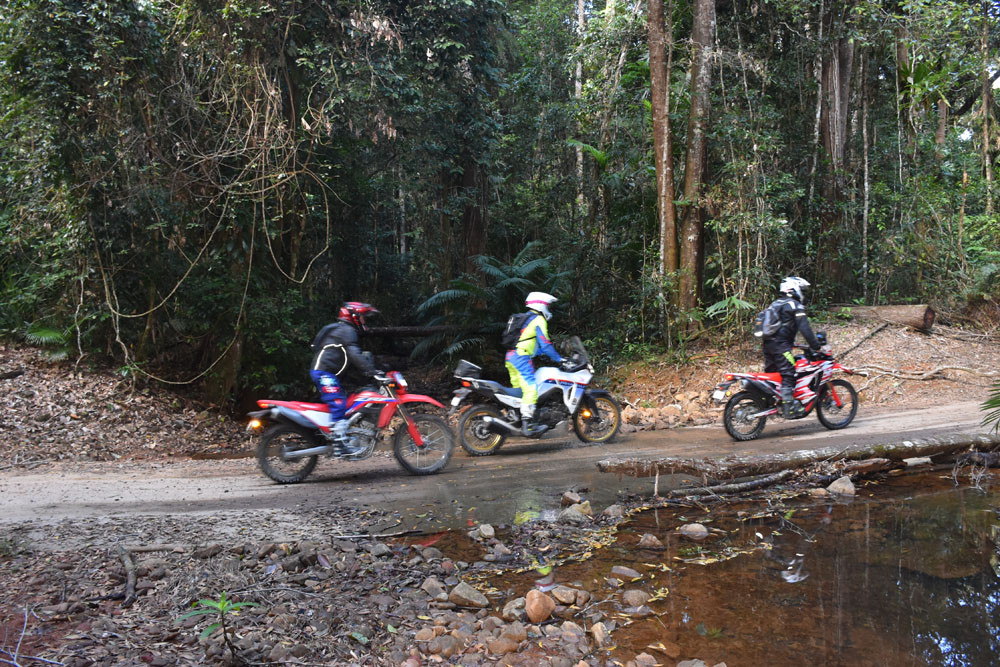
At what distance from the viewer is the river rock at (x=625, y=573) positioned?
4.84m

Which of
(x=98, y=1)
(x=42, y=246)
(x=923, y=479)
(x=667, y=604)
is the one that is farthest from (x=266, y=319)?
(x=923, y=479)

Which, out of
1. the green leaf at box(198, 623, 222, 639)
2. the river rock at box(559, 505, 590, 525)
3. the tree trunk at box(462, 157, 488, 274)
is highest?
the tree trunk at box(462, 157, 488, 274)

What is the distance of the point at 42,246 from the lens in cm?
1126

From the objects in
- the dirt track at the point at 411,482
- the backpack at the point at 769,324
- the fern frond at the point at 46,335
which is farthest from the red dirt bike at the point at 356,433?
the fern frond at the point at 46,335

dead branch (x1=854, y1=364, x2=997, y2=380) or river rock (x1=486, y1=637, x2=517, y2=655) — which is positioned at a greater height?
dead branch (x1=854, y1=364, x2=997, y2=380)

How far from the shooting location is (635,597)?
177 inches

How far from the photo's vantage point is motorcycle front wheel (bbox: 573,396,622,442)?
9.01m

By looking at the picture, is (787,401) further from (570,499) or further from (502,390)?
(570,499)

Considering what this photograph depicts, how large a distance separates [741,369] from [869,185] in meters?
7.33

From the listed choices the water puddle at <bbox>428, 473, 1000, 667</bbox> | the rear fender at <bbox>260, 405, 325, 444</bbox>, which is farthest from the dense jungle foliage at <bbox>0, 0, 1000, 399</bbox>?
the water puddle at <bbox>428, 473, 1000, 667</bbox>

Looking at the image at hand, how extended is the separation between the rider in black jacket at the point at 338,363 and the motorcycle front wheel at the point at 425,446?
2.12 ft

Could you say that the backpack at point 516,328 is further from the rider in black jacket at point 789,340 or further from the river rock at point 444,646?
the river rock at point 444,646

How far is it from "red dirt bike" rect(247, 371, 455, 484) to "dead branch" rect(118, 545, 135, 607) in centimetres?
236

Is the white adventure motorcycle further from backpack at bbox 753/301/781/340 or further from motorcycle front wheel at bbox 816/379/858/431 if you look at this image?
motorcycle front wheel at bbox 816/379/858/431
